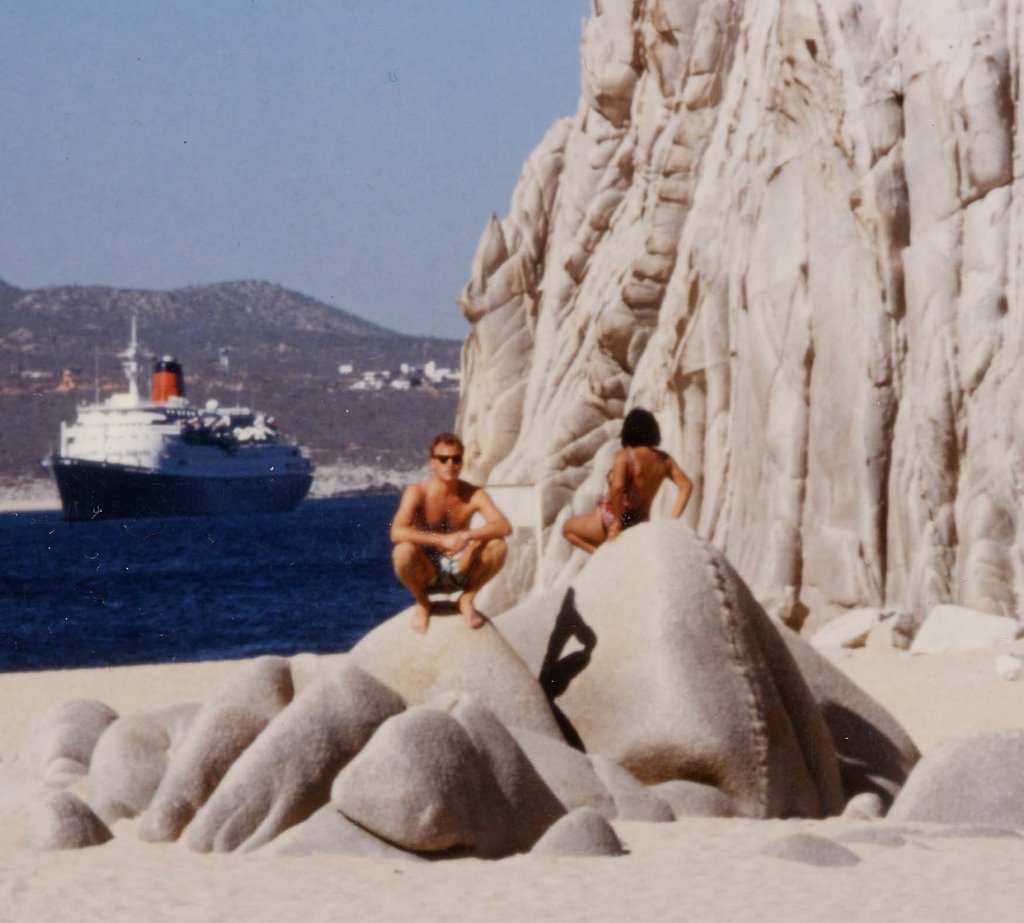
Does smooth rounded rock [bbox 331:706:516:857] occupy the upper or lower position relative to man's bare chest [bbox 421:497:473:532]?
lower

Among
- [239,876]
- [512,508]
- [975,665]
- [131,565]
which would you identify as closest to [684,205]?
[512,508]

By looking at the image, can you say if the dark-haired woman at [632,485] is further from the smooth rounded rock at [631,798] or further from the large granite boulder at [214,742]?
the large granite boulder at [214,742]

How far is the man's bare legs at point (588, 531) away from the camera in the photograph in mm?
10578

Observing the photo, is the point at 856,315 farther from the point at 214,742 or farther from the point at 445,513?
the point at 214,742

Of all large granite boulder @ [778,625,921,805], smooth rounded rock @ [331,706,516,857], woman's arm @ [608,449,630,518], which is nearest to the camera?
smooth rounded rock @ [331,706,516,857]

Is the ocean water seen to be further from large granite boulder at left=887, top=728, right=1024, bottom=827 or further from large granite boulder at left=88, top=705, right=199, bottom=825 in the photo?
large granite boulder at left=887, top=728, right=1024, bottom=827

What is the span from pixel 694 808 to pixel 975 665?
792cm

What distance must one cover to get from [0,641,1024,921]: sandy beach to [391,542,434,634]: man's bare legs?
1.50 m

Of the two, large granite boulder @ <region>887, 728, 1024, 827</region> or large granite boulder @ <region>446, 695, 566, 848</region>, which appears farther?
large granite boulder @ <region>887, 728, 1024, 827</region>

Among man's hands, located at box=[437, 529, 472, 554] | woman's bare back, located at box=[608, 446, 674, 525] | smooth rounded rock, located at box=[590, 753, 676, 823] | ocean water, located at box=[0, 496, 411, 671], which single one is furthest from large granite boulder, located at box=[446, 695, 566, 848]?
ocean water, located at box=[0, 496, 411, 671]

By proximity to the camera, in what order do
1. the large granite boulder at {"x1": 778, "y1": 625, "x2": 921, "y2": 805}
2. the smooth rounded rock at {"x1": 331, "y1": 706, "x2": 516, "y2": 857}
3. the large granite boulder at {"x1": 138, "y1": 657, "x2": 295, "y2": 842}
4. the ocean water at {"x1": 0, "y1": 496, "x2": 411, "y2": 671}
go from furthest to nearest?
the ocean water at {"x1": 0, "y1": 496, "x2": 411, "y2": 671}
the large granite boulder at {"x1": 778, "y1": 625, "x2": 921, "y2": 805}
the large granite boulder at {"x1": 138, "y1": 657, "x2": 295, "y2": 842}
the smooth rounded rock at {"x1": 331, "y1": 706, "x2": 516, "y2": 857}

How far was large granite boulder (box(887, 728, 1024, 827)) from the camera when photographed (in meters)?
8.68

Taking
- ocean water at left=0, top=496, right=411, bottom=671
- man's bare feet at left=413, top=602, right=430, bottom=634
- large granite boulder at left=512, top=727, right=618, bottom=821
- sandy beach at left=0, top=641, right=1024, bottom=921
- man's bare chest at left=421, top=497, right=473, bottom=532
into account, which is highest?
man's bare chest at left=421, top=497, right=473, bottom=532

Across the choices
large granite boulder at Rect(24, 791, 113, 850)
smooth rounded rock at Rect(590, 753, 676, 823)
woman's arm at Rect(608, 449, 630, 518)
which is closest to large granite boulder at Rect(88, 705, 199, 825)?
large granite boulder at Rect(24, 791, 113, 850)
